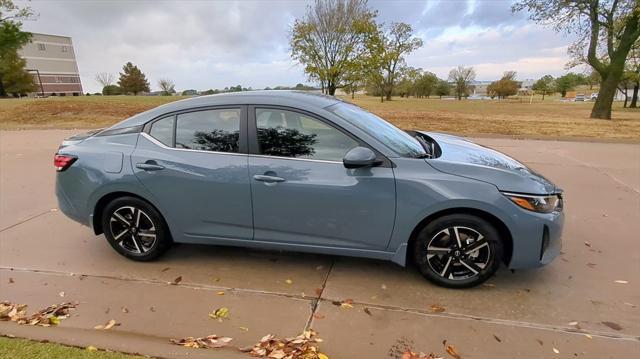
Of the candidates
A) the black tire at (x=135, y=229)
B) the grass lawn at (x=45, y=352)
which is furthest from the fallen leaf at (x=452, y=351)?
the black tire at (x=135, y=229)

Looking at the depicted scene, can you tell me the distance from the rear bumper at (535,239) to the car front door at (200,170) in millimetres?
2125

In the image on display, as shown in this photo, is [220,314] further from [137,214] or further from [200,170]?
[137,214]

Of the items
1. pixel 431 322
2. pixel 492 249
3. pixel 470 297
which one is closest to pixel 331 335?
pixel 431 322

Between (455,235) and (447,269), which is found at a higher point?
(455,235)

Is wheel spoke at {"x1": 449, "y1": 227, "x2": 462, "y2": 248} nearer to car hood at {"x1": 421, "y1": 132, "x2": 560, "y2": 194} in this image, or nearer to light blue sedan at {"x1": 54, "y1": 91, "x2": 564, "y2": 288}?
light blue sedan at {"x1": 54, "y1": 91, "x2": 564, "y2": 288}

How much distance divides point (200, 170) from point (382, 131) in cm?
161

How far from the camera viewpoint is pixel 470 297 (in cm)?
307

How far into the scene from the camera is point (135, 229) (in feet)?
12.0

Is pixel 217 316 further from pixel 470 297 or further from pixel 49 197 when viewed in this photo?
pixel 49 197

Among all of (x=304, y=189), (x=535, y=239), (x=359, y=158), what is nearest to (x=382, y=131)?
(x=359, y=158)

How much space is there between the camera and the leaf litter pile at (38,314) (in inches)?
109

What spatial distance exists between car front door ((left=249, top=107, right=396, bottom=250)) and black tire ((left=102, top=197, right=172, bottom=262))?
1.00 meters

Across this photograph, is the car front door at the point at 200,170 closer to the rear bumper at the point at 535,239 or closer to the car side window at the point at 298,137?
the car side window at the point at 298,137

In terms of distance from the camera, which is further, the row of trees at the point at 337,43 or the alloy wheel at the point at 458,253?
the row of trees at the point at 337,43
